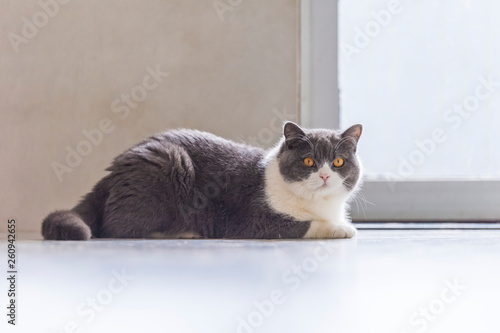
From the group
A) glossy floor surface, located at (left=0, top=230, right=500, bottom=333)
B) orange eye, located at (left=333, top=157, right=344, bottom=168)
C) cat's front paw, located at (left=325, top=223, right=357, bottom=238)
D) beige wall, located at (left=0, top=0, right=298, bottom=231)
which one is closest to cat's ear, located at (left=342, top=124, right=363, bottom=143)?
orange eye, located at (left=333, top=157, right=344, bottom=168)

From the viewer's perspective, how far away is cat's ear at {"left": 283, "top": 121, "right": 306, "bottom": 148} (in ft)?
6.57

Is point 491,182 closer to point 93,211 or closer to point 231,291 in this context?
point 93,211

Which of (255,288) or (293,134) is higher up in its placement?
(293,134)

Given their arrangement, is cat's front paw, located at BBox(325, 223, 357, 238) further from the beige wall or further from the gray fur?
the beige wall

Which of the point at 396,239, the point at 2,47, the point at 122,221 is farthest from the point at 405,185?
the point at 2,47

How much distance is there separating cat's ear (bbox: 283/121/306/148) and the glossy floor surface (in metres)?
0.46

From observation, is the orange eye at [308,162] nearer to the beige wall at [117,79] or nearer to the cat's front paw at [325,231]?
the cat's front paw at [325,231]

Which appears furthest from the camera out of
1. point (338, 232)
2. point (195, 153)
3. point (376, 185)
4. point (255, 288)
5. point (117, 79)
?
point (376, 185)

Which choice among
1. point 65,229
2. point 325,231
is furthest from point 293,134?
point 65,229

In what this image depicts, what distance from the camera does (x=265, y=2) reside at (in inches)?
107

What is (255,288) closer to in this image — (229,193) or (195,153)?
(229,193)

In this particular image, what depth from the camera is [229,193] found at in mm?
2041

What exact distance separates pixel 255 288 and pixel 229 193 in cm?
101

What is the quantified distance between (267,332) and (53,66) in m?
Result: 2.33
